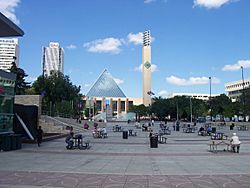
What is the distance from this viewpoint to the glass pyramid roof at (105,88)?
150 meters

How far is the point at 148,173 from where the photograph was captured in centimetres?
1229

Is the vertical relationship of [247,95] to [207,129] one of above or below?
above

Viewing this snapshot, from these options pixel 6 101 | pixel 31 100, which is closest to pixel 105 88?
pixel 31 100

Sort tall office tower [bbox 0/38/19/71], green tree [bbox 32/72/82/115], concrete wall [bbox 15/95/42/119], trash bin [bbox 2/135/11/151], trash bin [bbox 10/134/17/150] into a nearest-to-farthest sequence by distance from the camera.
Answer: trash bin [bbox 2/135/11/151] < trash bin [bbox 10/134/17/150] < concrete wall [bbox 15/95/42/119] < green tree [bbox 32/72/82/115] < tall office tower [bbox 0/38/19/71]

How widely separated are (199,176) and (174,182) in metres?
1.50

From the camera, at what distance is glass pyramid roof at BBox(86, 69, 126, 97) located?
15025cm

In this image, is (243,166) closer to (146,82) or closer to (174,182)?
(174,182)

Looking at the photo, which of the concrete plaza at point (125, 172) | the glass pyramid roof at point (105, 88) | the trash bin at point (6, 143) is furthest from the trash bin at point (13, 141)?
the glass pyramid roof at point (105, 88)

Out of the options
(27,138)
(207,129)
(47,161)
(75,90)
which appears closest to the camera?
(47,161)

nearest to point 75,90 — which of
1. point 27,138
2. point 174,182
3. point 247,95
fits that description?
point 247,95

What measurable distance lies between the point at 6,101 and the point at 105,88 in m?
130

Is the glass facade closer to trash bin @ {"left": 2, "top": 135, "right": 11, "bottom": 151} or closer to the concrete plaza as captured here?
trash bin @ {"left": 2, "top": 135, "right": 11, "bottom": 151}

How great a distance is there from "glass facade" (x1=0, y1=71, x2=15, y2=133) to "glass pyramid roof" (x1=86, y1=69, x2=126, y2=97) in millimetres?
123394

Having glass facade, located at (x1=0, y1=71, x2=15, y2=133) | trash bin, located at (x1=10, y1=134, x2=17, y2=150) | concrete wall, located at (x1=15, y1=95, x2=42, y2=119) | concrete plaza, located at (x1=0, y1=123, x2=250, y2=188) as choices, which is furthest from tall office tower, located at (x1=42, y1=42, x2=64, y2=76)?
concrete plaza, located at (x1=0, y1=123, x2=250, y2=188)
